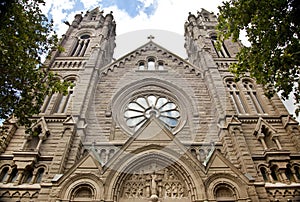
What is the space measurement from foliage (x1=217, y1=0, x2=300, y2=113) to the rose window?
6.83m

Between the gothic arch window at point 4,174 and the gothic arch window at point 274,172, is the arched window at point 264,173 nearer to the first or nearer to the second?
the gothic arch window at point 274,172

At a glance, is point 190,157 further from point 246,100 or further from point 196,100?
point 246,100

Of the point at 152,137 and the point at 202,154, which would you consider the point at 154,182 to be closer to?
the point at 152,137

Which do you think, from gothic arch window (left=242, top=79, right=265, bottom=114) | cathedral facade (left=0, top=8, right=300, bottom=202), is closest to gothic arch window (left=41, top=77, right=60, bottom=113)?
cathedral facade (left=0, top=8, right=300, bottom=202)

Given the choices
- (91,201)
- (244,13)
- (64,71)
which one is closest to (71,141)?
(91,201)

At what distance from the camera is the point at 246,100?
16484mm

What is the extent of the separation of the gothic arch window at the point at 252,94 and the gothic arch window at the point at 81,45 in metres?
13.4

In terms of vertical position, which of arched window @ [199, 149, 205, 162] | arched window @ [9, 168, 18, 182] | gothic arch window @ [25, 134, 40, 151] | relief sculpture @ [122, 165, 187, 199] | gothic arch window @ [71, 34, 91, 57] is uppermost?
gothic arch window @ [71, 34, 91, 57]

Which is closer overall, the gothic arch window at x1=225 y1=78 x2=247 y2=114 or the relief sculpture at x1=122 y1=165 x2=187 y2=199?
the relief sculpture at x1=122 y1=165 x2=187 y2=199

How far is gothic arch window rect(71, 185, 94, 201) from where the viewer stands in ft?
32.2

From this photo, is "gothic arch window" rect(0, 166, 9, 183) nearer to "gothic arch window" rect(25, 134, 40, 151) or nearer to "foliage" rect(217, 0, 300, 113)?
"gothic arch window" rect(25, 134, 40, 151)

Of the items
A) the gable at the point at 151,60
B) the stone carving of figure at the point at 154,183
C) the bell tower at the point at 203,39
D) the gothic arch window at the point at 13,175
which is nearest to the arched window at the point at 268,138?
the gable at the point at 151,60

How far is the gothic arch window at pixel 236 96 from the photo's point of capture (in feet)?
52.8

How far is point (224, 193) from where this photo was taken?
1019 cm
